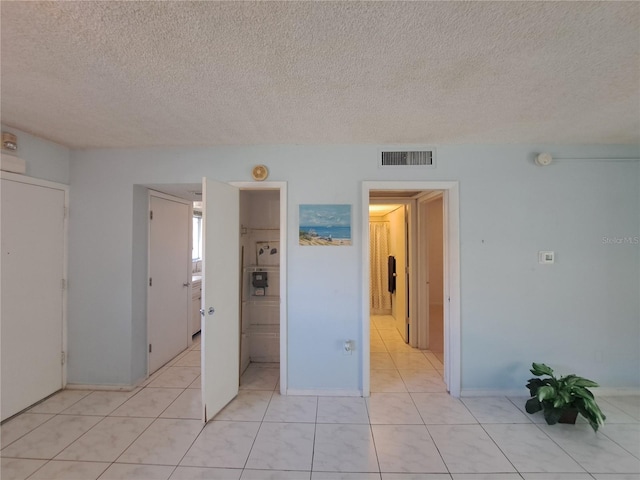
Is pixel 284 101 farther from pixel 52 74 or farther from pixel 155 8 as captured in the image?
pixel 52 74

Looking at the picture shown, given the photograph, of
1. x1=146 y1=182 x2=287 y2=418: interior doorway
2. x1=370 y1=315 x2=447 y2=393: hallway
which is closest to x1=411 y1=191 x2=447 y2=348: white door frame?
x1=370 y1=315 x2=447 y2=393: hallway

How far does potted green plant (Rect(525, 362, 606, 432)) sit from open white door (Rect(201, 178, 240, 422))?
2582 mm

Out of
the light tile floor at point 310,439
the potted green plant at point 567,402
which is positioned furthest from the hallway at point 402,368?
the potted green plant at point 567,402

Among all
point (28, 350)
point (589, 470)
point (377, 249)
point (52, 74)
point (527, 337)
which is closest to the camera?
point (52, 74)

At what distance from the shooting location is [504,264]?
263 cm

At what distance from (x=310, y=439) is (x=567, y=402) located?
6.57ft

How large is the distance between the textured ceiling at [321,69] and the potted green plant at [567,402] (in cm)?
209

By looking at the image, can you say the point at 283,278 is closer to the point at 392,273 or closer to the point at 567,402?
the point at 567,402

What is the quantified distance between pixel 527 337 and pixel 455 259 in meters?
1.00

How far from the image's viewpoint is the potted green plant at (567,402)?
2.08 m

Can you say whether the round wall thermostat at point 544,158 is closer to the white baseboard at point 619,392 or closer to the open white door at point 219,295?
the white baseboard at point 619,392

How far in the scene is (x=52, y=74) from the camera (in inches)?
61.3

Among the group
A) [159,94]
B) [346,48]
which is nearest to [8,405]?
[159,94]

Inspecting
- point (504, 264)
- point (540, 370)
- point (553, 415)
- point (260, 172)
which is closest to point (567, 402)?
point (553, 415)
